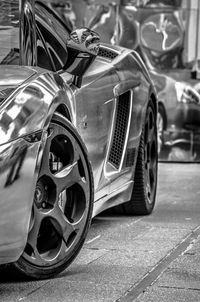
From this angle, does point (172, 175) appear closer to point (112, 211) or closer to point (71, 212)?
point (112, 211)

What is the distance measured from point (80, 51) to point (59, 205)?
86cm

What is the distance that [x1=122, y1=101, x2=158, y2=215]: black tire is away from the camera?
6707 millimetres

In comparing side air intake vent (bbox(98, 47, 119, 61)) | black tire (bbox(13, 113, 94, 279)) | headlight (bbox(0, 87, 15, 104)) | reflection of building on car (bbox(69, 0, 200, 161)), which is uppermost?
headlight (bbox(0, 87, 15, 104))

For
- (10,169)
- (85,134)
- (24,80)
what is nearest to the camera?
(10,169)

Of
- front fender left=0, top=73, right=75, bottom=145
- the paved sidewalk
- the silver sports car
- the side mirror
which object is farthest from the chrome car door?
the paved sidewalk

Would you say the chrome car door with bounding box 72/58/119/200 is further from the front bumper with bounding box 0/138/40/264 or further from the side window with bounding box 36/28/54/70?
the front bumper with bounding box 0/138/40/264

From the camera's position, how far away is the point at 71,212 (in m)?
4.88

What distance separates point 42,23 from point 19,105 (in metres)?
1.40

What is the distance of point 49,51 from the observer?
18.2ft

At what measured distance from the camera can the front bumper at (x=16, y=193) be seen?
4.14 metres

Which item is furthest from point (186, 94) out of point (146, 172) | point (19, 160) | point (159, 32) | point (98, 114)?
point (19, 160)

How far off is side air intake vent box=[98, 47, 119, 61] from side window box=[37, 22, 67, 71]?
1.59 feet

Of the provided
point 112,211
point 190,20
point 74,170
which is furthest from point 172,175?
point 74,170

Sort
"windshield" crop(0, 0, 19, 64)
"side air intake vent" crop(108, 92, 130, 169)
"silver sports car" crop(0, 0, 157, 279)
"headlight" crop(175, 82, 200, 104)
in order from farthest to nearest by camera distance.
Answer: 1. "headlight" crop(175, 82, 200, 104)
2. "side air intake vent" crop(108, 92, 130, 169)
3. "windshield" crop(0, 0, 19, 64)
4. "silver sports car" crop(0, 0, 157, 279)
